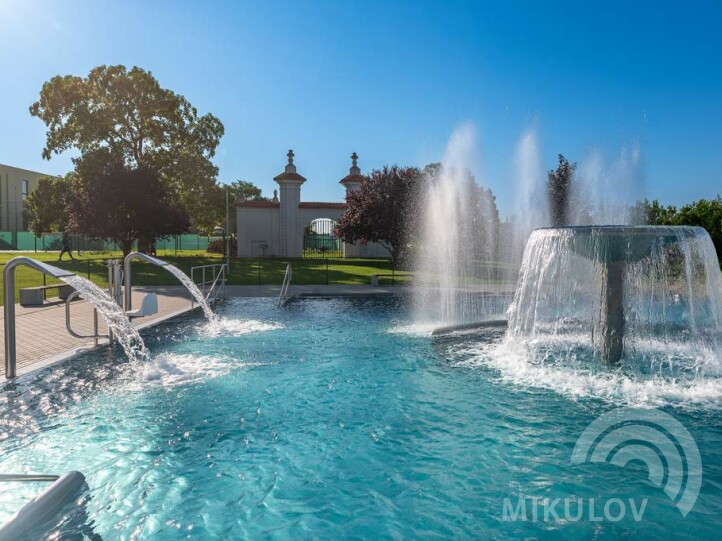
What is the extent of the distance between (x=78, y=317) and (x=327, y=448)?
404 inches

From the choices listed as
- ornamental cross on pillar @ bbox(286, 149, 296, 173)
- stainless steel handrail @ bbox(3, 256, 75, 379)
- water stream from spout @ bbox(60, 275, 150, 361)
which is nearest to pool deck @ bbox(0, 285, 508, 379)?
stainless steel handrail @ bbox(3, 256, 75, 379)

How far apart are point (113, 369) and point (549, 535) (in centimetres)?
688

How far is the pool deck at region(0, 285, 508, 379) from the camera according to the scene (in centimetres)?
876

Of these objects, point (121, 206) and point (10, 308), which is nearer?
point (10, 308)

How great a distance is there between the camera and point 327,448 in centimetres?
532

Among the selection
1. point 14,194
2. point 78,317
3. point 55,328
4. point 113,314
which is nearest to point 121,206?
point 78,317

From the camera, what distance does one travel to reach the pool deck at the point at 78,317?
8.76 meters

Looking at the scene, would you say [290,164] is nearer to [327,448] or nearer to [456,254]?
[456,254]

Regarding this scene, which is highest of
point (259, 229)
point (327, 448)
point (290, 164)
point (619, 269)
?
point (290, 164)

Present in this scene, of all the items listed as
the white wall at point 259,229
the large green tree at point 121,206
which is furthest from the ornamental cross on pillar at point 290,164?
the large green tree at point 121,206

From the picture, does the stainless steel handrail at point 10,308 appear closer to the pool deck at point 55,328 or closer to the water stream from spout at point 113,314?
the pool deck at point 55,328

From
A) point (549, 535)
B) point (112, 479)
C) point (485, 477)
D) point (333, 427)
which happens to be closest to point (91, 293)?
point (112, 479)

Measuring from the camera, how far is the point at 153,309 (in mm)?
10727

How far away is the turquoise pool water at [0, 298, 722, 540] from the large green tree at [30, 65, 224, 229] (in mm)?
29970
